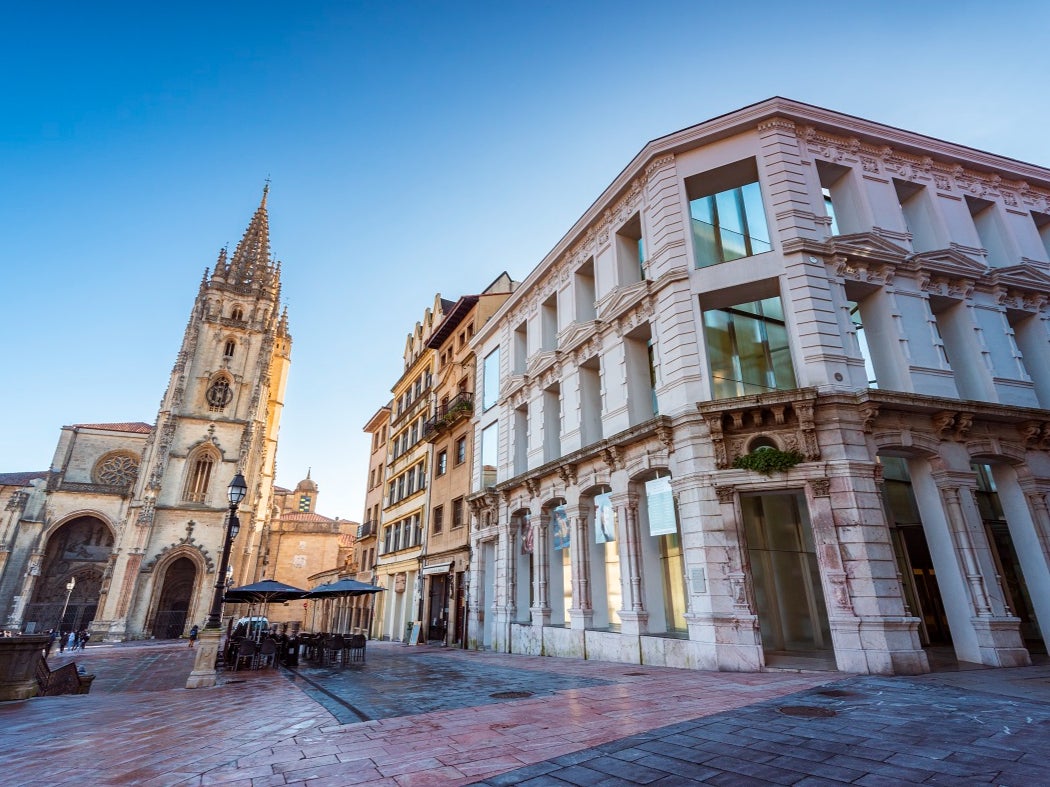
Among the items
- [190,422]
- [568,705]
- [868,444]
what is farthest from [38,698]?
[190,422]

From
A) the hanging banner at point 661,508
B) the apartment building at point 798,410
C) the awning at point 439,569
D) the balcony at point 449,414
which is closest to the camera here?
the apartment building at point 798,410

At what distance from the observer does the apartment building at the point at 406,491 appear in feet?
102

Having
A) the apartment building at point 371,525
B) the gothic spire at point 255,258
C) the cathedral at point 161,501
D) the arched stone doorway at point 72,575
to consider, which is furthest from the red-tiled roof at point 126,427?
the apartment building at point 371,525

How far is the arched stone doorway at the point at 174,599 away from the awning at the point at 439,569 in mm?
27304

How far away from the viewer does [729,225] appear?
51.2ft

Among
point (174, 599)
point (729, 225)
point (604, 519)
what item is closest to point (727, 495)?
point (604, 519)

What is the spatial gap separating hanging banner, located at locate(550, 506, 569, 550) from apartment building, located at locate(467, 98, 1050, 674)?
0.38ft

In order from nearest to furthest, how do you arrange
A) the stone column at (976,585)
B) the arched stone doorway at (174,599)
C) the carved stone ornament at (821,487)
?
the stone column at (976,585) < the carved stone ornament at (821,487) < the arched stone doorway at (174,599)

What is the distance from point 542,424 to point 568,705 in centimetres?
1298

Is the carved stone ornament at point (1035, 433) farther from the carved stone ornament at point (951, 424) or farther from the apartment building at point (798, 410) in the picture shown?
the carved stone ornament at point (951, 424)

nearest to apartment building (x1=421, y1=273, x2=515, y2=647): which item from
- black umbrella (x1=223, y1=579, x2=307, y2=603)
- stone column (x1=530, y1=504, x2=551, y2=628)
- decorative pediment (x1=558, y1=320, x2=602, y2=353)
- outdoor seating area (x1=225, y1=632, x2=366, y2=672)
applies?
stone column (x1=530, y1=504, x2=551, y2=628)

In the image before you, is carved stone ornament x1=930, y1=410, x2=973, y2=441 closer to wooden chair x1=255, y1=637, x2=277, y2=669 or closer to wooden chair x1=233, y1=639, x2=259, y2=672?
wooden chair x1=255, y1=637, x2=277, y2=669

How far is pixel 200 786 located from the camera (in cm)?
451

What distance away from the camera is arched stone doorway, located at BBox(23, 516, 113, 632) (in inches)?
1837
